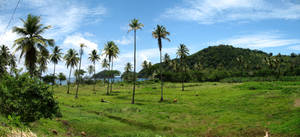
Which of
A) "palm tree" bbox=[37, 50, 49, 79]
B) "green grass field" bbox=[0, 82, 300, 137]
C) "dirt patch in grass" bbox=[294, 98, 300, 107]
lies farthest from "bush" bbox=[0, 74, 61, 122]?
"dirt patch in grass" bbox=[294, 98, 300, 107]

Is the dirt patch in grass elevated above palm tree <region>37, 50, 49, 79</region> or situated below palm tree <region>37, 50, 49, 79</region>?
below

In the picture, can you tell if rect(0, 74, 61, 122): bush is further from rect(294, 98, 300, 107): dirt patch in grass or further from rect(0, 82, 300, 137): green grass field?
rect(294, 98, 300, 107): dirt patch in grass

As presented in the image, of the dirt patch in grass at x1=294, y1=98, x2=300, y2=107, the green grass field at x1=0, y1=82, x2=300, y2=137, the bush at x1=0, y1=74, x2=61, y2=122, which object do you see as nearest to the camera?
the bush at x1=0, y1=74, x2=61, y2=122

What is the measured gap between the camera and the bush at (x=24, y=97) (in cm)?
1578

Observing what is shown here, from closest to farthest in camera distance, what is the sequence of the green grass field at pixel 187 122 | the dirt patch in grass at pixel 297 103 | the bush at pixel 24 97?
the bush at pixel 24 97
the green grass field at pixel 187 122
the dirt patch in grass at pixel 297 103

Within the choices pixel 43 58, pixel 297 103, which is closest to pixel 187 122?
pixel 297 103

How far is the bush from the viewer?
1578cm

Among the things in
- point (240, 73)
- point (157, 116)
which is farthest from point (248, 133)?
point (240, 73)

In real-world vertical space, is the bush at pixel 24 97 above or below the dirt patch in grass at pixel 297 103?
above

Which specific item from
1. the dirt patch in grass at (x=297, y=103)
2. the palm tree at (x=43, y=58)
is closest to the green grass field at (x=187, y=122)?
the dirt patch in grass at (x=297, y=103)

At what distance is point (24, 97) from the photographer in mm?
16766

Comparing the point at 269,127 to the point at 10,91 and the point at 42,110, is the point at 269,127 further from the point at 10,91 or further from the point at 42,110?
the point at 10,91

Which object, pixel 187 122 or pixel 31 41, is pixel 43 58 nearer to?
Answer: pixel 31 41

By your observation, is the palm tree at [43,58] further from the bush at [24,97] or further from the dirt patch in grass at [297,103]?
the dirt patch in grass at [297,103]
